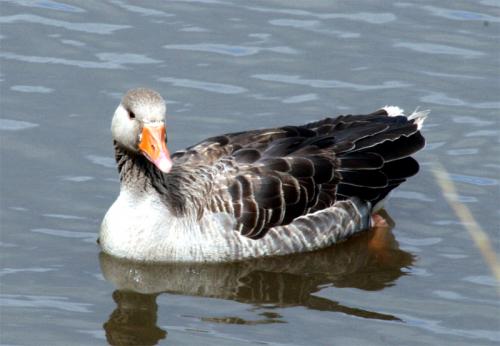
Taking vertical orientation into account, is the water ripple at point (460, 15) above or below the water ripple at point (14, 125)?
above

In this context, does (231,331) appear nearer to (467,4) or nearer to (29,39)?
(29,39)

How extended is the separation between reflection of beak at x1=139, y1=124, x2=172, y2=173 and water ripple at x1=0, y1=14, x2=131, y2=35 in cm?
639

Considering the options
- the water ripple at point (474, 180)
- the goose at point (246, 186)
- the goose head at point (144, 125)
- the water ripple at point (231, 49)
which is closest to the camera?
the goose head at point (144, 125)

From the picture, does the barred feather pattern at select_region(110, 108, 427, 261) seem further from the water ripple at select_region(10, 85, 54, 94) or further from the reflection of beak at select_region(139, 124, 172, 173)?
the water ripple at select_region(10, 85, 54, 94)

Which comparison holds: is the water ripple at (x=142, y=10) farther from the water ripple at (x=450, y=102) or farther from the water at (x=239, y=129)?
the water ripple at (x=450, y=102)

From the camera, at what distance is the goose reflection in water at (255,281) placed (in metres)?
12.3

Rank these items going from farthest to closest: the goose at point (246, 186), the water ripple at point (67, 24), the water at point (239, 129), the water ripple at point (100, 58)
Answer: the water ripple at point (67, 24), the water ripple at point (100, 58), the goose at point (246, 186), the water at point (239, 129)

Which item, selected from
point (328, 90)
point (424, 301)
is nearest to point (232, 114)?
point (328, 90)

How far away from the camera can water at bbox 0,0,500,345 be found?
40.3 feet

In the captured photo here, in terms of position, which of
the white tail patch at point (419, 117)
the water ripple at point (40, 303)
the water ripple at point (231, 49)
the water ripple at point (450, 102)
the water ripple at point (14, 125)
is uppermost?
the water ripple at point (231, 49)

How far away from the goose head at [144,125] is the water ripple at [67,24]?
599 centimetres

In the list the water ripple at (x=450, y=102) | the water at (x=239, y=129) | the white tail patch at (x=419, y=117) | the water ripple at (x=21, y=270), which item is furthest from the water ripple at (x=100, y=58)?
the water ripple at (x=21, y=270)

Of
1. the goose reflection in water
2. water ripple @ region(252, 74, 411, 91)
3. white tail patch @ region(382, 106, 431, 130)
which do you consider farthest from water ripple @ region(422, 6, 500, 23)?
the goose reflection in water

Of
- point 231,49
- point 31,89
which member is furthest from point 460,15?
point 31,89
